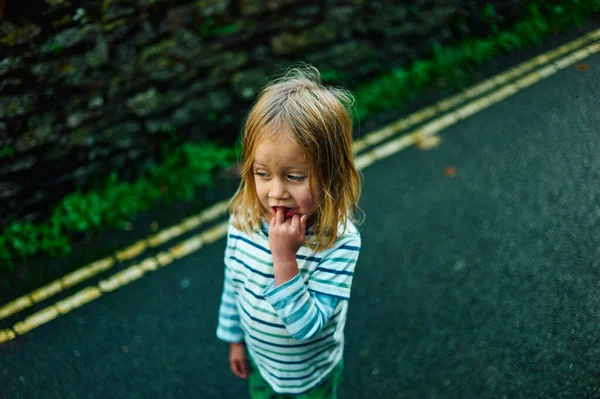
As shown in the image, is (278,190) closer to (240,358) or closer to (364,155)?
(240,358)

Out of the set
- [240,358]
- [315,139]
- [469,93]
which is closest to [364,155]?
[469,93]

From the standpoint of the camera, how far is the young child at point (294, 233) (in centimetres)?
158

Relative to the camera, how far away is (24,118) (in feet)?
11.5

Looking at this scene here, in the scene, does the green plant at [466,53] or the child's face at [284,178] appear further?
the green plant at [466,53]

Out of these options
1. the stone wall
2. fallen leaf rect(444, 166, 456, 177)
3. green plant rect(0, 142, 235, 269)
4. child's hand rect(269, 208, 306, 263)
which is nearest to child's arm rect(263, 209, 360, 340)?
child's hand rect(269, 208, 306, 263)

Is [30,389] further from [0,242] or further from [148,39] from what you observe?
[148,39]

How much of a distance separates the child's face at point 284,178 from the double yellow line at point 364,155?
2.17 metres

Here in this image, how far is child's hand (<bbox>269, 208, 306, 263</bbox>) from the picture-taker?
159 cm

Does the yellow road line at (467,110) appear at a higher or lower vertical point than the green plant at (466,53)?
lower

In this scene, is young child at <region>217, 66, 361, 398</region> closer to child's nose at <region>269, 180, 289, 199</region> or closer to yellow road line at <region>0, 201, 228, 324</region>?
child's nose at <region>269, 180, 289, 199</region>

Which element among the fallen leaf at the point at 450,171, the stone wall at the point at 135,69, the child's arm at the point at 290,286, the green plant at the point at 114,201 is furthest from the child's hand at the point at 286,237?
the fallen leaf at the point at 450,171

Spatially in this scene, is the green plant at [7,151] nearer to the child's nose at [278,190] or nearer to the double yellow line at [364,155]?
the double yellow line at [364,155]

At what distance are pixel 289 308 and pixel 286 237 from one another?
0.73 feet

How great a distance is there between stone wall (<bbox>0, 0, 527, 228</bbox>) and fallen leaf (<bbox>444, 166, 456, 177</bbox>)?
1281mm
